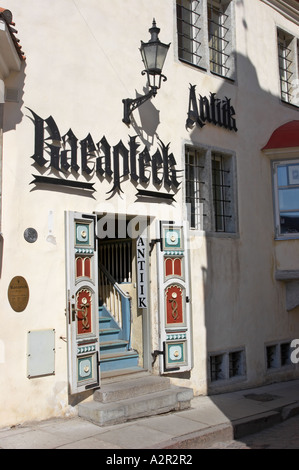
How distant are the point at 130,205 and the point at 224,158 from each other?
2651 mm

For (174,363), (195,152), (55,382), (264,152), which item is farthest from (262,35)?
(55,382)

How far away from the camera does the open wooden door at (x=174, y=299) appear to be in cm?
805

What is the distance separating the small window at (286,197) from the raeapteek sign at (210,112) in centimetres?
133

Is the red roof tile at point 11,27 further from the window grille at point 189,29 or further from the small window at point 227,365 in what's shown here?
the small window at point 227,365

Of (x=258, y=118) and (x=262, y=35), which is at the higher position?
(x=262, y=35)

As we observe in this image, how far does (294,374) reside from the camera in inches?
412

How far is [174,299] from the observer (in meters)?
8.21

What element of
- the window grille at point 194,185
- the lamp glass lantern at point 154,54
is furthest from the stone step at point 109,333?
the lamp glass lantern at point 154,54

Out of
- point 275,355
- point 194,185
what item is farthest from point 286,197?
point 275,355

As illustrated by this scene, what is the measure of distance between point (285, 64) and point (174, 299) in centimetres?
638

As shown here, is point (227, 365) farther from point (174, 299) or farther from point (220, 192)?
point (220, 192)

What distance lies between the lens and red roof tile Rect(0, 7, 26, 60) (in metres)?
6.11

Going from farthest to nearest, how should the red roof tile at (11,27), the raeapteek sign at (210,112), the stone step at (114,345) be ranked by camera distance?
the raeapteek sign at (210,112)
the stone step at (114,345)
the red roof tile at (11,27)
